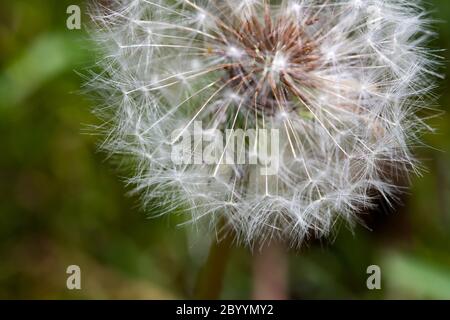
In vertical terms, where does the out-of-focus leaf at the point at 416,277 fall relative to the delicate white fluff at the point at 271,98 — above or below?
below

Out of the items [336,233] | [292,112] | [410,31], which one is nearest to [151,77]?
[292,112]

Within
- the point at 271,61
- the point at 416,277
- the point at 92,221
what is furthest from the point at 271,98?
the point at 92,221

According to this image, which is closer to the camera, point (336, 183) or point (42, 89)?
point (336, 183)

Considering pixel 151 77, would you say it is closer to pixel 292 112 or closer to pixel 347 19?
pixel 292 112

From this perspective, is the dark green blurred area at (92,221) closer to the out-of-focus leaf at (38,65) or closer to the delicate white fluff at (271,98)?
the out-of-focus leaf at (38,65)

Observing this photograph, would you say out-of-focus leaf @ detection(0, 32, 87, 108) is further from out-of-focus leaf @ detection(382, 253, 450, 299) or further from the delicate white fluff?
out-of-focus leaf @ detection(382, 253, 450, 299)

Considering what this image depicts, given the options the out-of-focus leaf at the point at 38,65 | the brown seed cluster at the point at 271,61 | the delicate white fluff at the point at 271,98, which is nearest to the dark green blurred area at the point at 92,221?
the out-of-focus leaf at the point at 38,65
